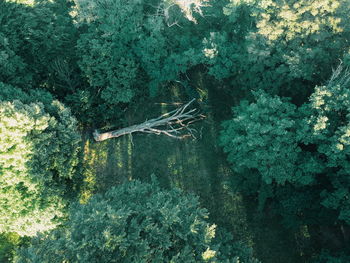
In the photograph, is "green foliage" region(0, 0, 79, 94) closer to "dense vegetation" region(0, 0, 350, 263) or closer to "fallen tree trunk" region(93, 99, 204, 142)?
"dense vegetation" region(0, 0, 350, 263)

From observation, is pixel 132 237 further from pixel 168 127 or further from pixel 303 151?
pixel 168 127

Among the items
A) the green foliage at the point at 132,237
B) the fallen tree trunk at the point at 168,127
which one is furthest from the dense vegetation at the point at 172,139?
the fallen tree trunk at the point at 168,127

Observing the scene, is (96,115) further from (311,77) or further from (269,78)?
(311,77)

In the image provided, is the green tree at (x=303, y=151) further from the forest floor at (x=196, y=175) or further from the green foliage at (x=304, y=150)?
the forest floor at (x=196, y=175)

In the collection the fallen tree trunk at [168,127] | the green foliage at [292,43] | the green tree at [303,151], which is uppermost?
the green foliage at [292,43]

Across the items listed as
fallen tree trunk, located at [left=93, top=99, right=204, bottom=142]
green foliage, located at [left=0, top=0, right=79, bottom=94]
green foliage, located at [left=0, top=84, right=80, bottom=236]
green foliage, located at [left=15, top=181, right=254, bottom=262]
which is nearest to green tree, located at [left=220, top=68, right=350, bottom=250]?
green foliage, located at [left=15, top=181, right=254, bottom=262]

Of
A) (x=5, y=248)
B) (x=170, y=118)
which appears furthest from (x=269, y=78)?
(x=5, y=248)
